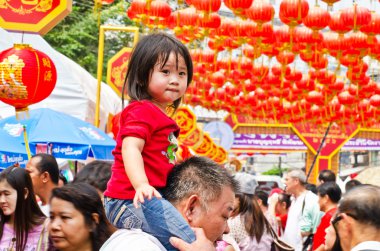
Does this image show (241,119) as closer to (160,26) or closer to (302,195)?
(160,26)

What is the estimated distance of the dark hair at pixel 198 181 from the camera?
9.65 feet

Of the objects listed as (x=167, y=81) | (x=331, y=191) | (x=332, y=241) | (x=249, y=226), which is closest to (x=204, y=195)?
(x=167, y=81)

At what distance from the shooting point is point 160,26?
13.1 metres

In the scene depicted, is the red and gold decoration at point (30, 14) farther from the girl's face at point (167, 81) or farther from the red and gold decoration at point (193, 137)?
the red and gold decoration at point (193, 137)

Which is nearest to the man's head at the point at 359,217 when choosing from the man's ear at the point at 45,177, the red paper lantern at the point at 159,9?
the man's ear at the point at 45,177

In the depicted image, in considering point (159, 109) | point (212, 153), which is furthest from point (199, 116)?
point (159, 109)

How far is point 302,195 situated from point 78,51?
12959 millimetres

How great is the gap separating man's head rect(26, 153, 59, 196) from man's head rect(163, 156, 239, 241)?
3294 millimetres

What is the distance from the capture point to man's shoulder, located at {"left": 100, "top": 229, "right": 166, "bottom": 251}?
2.63 meters

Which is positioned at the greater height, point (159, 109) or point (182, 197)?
point (159, 109)

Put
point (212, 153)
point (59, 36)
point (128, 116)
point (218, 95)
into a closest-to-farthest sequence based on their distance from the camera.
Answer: point (128, 116) → point (59, 36) → point (218, 95) → point (212, 153)

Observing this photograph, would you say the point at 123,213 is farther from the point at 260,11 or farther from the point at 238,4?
the point at 260,11

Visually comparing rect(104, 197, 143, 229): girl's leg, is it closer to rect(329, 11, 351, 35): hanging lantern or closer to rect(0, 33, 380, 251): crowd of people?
rect(0, 33, 380, 251): crowd of people

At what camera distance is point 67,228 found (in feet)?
11.4
